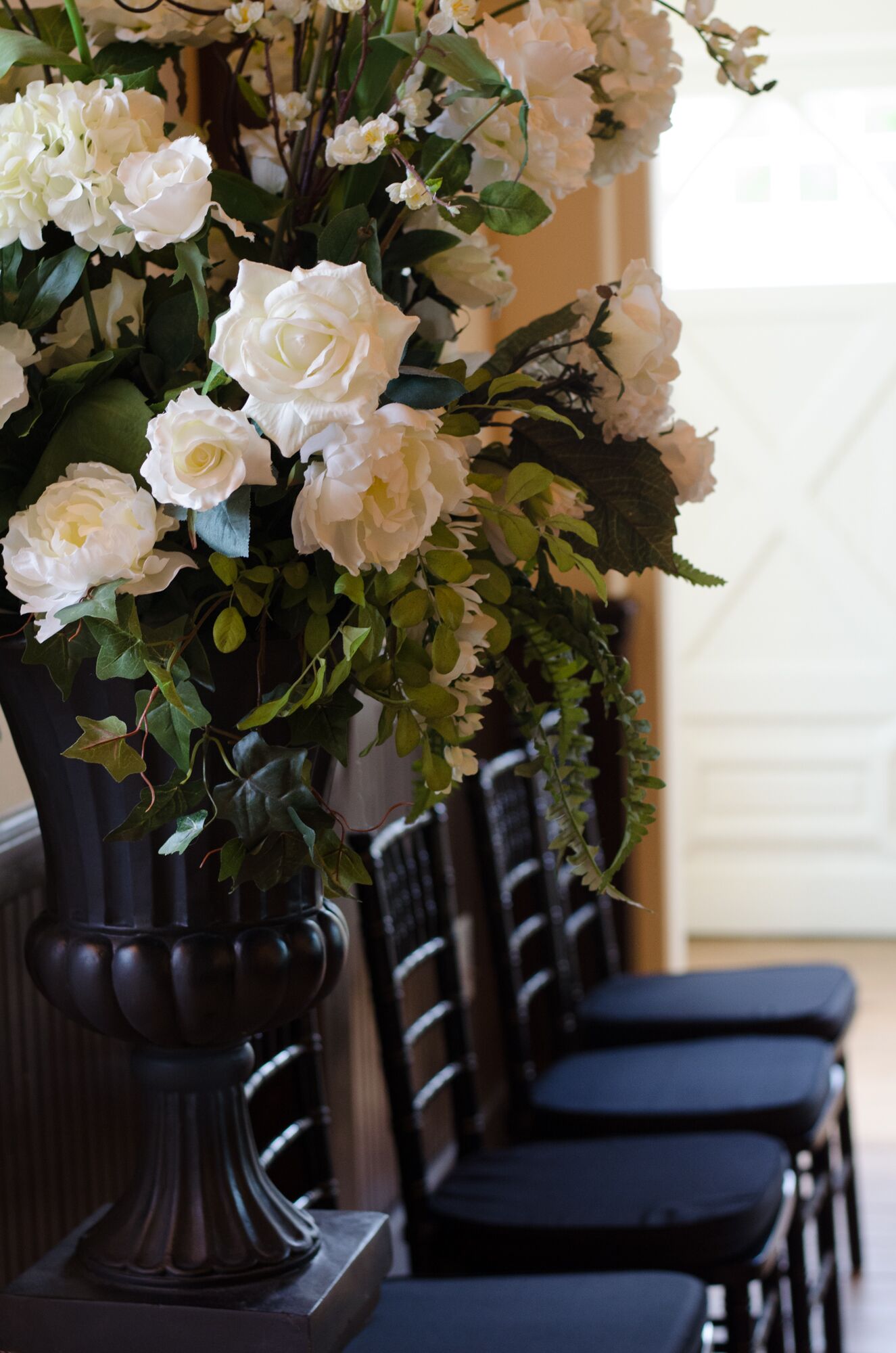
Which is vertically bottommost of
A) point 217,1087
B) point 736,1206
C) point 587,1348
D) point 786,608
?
point 786,608

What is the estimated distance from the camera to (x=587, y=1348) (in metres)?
1.25

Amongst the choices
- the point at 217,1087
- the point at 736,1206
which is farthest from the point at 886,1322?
the point at 217,1087

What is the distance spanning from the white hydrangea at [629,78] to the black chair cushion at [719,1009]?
1622mm

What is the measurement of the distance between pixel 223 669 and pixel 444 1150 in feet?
6.51

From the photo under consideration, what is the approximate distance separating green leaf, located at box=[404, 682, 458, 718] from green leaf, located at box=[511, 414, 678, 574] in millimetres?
147

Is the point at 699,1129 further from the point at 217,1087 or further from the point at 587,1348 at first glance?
the point at 217,1087

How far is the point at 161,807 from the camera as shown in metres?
0.81

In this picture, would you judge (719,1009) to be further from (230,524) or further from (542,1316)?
(230,524)

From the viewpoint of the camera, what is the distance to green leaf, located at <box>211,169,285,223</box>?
0.85 m

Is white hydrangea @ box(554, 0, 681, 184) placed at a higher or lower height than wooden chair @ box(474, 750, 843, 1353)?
higher

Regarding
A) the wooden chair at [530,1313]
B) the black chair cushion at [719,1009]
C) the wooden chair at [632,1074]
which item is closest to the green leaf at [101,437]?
the wooden chair at [530,1313]

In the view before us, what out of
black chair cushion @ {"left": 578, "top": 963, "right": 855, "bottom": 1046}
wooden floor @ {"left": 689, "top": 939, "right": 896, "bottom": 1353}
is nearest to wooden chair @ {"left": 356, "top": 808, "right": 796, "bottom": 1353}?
black chair cushion @ {"left": 578, "top": 963, "right": 855, "bottom": 1046}

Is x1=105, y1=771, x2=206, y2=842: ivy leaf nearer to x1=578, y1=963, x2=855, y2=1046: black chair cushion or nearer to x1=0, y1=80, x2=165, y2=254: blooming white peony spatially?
x1=0, y1=80, x2=165, y2=254: blooming white peony

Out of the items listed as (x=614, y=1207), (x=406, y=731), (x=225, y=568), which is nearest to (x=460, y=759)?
(x=406, y=731)
